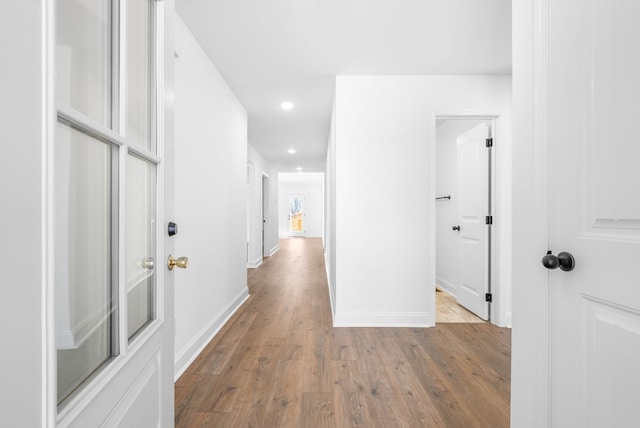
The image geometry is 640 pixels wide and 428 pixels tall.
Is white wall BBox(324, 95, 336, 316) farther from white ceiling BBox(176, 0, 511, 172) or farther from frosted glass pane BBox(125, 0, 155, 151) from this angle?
frosted glass pane BBox(125, 0, 155, 151)

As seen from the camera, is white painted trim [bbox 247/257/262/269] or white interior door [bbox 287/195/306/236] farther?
white interior door [bbox 287/195/306/236]

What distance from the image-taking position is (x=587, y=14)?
0.80 meters

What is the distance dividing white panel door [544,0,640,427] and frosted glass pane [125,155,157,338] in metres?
1.25

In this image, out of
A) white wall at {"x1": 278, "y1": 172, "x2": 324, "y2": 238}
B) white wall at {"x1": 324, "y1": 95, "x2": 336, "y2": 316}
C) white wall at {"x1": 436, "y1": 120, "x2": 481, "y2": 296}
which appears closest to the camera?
white wall at {"x1": 324, "y1": 95, "x2": 336, "y2": 316}

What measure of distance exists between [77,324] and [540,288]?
1.29 meters

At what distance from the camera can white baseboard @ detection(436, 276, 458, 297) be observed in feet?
12.1

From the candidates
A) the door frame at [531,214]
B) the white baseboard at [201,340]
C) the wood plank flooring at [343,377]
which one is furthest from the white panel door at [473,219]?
the white baseboard at [201,340]

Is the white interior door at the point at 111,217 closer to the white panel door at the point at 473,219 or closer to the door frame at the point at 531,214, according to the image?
the door frame at the point at 531,214

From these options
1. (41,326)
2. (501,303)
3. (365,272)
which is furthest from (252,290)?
(41,326)

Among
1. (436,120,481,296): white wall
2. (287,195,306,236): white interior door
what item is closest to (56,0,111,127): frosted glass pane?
(436,120,481,296): white wall

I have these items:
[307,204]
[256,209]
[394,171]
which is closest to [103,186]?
[394,171]

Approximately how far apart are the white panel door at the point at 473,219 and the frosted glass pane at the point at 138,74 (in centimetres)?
306

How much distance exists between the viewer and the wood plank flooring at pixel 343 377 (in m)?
1.54

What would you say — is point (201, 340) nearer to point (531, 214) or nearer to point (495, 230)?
point (531, 214)
